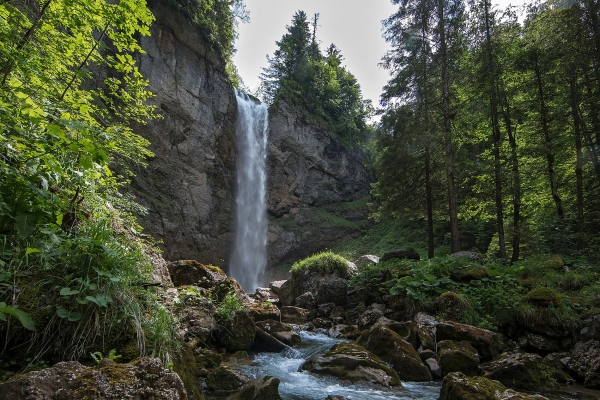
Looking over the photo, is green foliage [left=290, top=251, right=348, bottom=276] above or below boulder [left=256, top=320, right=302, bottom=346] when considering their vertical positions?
above

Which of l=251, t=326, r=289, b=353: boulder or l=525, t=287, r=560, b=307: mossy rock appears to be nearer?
l=525, t=287, r=560, b=307: mossy rock

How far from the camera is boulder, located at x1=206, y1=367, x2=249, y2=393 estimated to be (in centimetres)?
428

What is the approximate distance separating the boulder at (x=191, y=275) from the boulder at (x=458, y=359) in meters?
4.77

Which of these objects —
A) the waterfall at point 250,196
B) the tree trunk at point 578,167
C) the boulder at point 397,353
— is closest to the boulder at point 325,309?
the boulder at point 397,353

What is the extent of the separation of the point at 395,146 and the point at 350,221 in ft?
52.2

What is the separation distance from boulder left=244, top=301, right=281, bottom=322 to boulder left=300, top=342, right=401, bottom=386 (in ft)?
8.12

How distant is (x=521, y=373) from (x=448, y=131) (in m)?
10.3

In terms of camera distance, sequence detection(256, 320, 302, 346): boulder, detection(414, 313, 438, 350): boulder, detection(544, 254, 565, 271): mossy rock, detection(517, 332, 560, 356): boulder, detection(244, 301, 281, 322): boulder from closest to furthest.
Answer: detection(517, 332, 560, 356): boulder → detection(414, 313, 438, 350): boulder → detection(256, 320, 302, 346): boulder → detection(244, 301, 281, 322): boulder → detection(544, 254, 565, 271): mossy rock

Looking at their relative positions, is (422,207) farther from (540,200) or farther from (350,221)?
(350,221)

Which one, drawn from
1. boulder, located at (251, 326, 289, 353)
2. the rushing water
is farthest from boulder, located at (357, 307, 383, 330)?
the rushing water

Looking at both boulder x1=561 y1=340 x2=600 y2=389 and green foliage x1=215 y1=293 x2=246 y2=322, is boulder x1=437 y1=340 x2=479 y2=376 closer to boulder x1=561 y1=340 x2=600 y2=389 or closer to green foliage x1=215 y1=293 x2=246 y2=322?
boulder x1=561 y1=340 x2=600 y2=389

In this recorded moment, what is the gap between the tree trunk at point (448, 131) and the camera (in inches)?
500

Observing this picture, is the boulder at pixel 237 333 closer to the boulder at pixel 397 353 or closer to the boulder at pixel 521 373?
the boulder at pixel 397 353

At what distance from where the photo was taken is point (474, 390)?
12.2 feet
